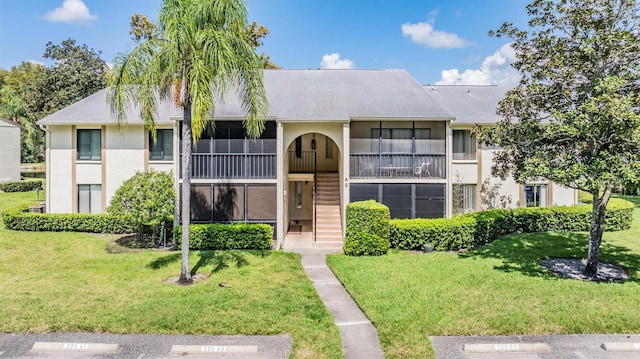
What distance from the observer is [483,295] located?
9.67 metres

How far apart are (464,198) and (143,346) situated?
16.6 m

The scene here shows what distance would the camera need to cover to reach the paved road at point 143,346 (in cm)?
707

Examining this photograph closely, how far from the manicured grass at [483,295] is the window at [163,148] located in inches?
429

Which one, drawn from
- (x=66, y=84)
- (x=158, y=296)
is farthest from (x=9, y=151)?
(x=158, y=296)

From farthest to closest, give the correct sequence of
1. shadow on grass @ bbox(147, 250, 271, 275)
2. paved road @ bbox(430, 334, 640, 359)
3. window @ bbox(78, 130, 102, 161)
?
window @ bbox(78, 130, 102, 161) → shadow on grass @ bbox(147, 250, 271, 275) → paved road @ bbox(430, 334, 640, 359)

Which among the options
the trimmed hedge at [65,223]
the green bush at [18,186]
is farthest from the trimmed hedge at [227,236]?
the green bush at [18,186]

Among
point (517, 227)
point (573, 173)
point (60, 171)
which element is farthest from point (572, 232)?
point (60, 171)

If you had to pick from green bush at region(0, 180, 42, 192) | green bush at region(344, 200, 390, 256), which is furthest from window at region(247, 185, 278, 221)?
green bush at region(0, 180, 42, 192)

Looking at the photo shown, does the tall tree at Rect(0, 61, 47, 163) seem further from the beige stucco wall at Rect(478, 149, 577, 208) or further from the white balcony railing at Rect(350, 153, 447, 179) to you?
the beige stucco wall at Rect(478, 149, 577, 208)

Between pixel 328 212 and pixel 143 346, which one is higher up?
pixel 328 212

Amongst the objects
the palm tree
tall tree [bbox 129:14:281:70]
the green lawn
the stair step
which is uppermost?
tall tree [bbox 129:14:281:70]

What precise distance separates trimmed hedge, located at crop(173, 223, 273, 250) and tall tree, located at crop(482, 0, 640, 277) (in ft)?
30.4

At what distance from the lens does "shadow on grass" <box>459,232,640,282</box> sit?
1183 cm

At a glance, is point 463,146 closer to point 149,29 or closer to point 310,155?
point 310,155
